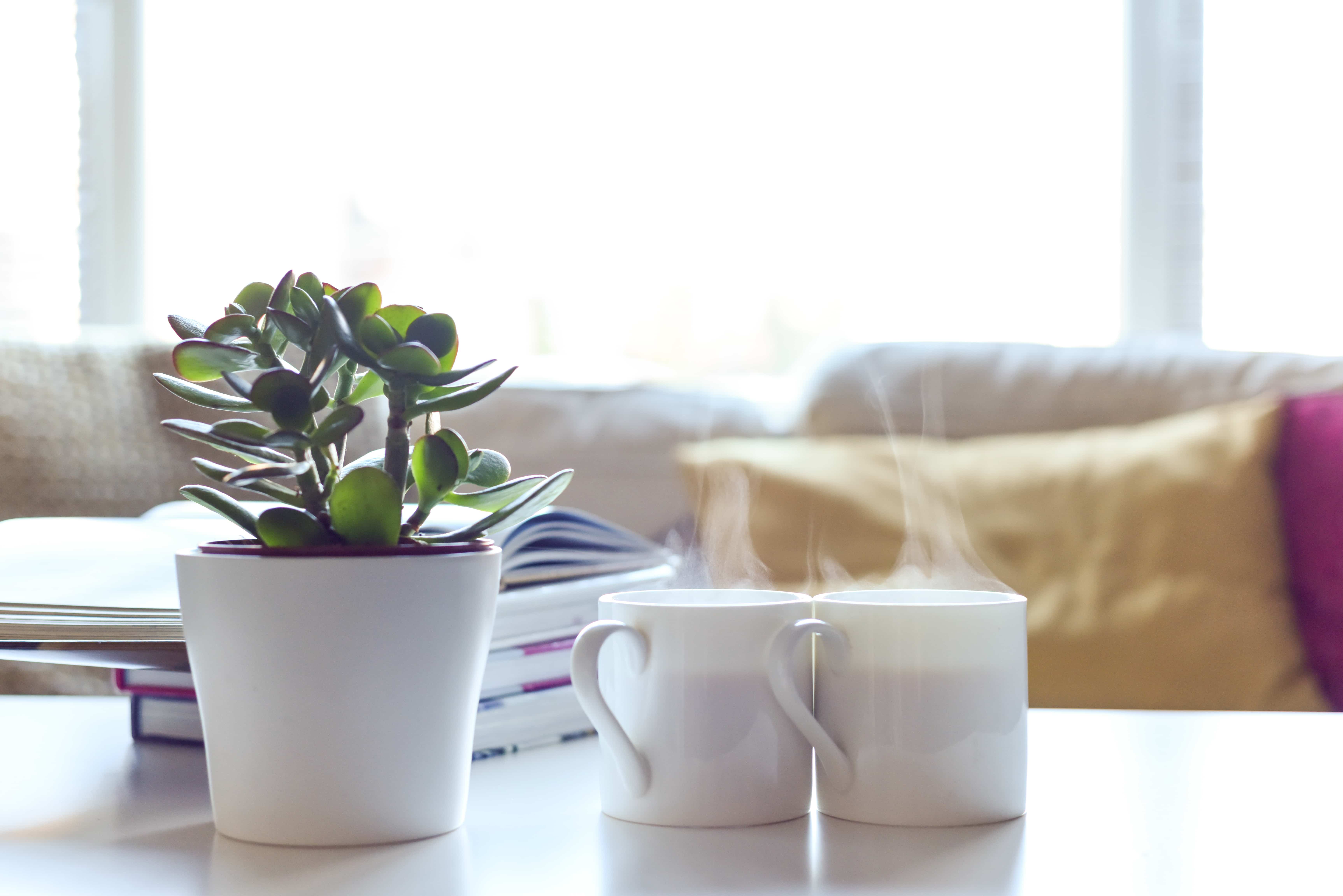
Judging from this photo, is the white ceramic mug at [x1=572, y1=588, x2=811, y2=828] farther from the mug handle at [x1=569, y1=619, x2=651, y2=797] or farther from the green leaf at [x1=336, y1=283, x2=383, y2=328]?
the green leaf at [x1=336, y1=283, x2=383, y2=328]

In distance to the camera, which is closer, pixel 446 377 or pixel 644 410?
pixel 446 377

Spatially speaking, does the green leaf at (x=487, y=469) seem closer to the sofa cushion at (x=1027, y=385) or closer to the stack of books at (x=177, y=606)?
the stack of books at (x=177, y=606)

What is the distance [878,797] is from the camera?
452mm

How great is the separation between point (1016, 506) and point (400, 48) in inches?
54.0

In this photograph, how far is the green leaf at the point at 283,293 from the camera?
409 mm

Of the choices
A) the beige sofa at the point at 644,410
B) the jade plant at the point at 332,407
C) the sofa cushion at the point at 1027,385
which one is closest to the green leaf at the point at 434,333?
the jade plant at the point at 332,407

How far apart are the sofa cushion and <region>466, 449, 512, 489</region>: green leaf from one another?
1.22m

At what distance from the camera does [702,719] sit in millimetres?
450

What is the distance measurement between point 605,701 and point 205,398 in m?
0.20

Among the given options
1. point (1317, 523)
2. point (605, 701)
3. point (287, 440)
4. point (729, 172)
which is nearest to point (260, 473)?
point (287, 440)

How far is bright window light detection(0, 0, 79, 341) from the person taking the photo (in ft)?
6.82

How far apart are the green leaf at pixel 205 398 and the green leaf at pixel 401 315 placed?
0.06 metres

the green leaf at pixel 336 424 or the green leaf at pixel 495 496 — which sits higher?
the green leaf at pixel 336 424

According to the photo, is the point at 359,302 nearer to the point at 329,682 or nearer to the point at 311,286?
the point at 311,286
